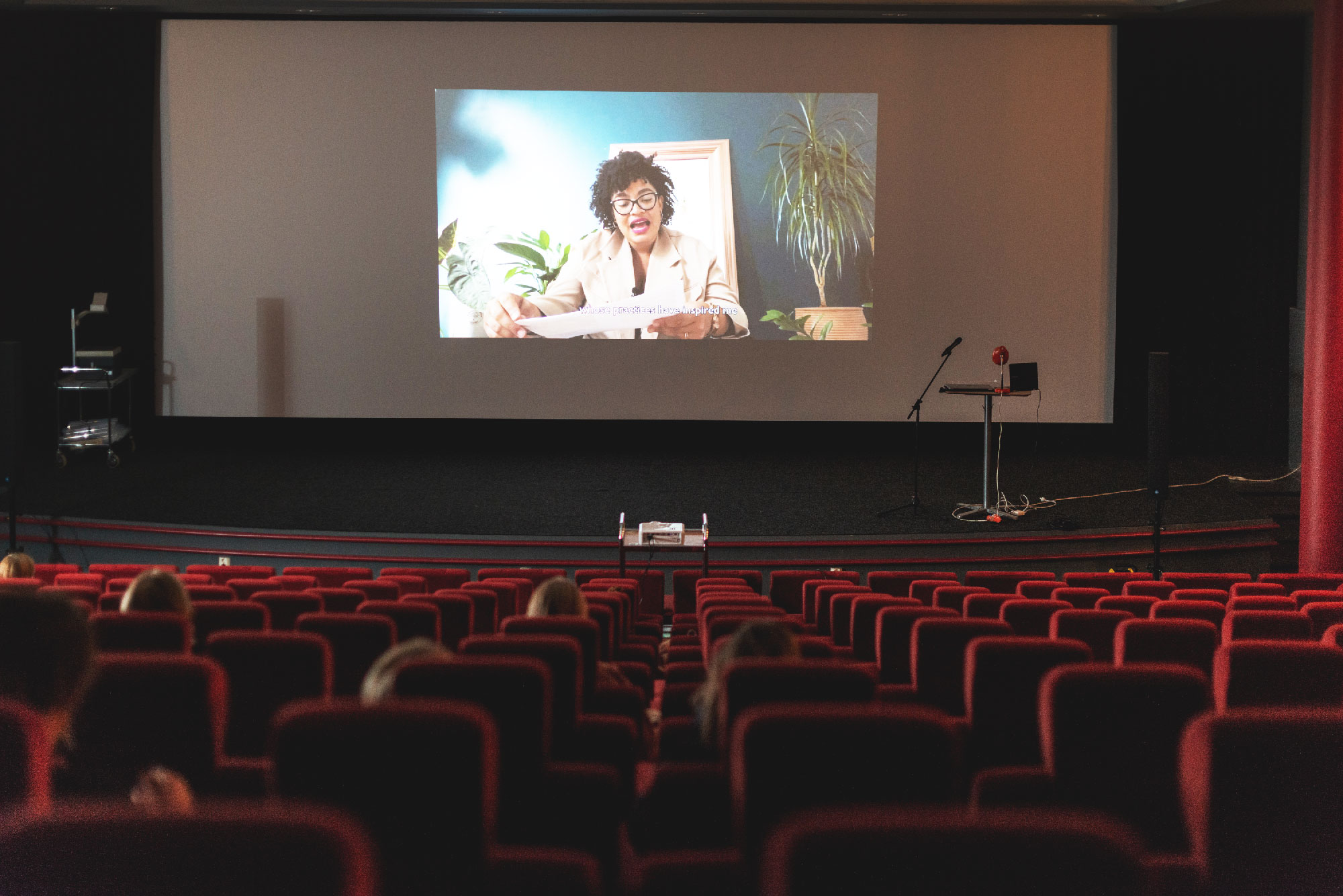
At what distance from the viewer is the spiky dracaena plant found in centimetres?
1096

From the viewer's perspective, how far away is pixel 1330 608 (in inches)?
158

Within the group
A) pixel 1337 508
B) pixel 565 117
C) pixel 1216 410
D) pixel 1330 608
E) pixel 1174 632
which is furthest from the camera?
pixel 1216 410

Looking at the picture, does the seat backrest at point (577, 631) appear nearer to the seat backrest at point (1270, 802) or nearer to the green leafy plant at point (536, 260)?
the seat backrest at point (1270, 802)

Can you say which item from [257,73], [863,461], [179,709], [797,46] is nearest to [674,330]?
[863,461]

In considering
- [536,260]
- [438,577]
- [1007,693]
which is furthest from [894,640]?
[536,260]

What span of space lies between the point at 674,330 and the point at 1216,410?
20.5ft

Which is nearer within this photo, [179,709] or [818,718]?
[818,718]

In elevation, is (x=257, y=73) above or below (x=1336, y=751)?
above

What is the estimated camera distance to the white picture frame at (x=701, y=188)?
35.5 feet

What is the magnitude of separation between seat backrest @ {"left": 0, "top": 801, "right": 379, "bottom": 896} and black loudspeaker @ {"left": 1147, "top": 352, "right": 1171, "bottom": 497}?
7.03 meters

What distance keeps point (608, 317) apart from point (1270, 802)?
9.91 meters

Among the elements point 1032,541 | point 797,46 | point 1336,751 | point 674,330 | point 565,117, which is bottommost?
point 1032,541

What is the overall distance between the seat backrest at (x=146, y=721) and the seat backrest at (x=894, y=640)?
2307mm

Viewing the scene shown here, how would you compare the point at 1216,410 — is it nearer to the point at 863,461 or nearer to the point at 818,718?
the point at 863,461
